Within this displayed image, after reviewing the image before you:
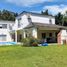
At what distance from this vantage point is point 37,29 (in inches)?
1590

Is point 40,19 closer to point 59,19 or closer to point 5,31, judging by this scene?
point 5,31

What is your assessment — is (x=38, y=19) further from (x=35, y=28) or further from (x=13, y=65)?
(x=13, y=65)

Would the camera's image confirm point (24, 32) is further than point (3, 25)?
No

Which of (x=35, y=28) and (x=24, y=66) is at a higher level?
(x=35, y=28)

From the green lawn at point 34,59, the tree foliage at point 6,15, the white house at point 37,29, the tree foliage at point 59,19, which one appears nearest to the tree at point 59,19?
the tree foliage at point 59,19

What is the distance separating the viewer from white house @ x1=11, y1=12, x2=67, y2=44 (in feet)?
133

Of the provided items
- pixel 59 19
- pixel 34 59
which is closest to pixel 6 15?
pixel 59 19

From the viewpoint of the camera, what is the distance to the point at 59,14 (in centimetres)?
6894

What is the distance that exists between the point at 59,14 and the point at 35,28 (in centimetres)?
3033

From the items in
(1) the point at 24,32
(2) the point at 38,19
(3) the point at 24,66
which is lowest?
(3) the point at 24,66

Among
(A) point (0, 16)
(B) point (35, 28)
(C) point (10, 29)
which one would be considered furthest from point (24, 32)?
(A) point (0, 16)

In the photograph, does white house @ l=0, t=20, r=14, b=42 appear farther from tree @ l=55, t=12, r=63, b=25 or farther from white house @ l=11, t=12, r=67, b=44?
tree @ l=55, t=12, r=63, b=25

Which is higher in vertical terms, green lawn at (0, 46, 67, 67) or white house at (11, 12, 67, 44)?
white house at (11, 12, 67, 44)

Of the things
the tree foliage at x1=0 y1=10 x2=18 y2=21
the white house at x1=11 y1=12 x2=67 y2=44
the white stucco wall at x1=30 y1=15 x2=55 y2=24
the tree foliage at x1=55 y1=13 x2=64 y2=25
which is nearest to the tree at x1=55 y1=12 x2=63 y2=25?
the tree foliage at x1=55 y1=13 x2=64 y2=25
